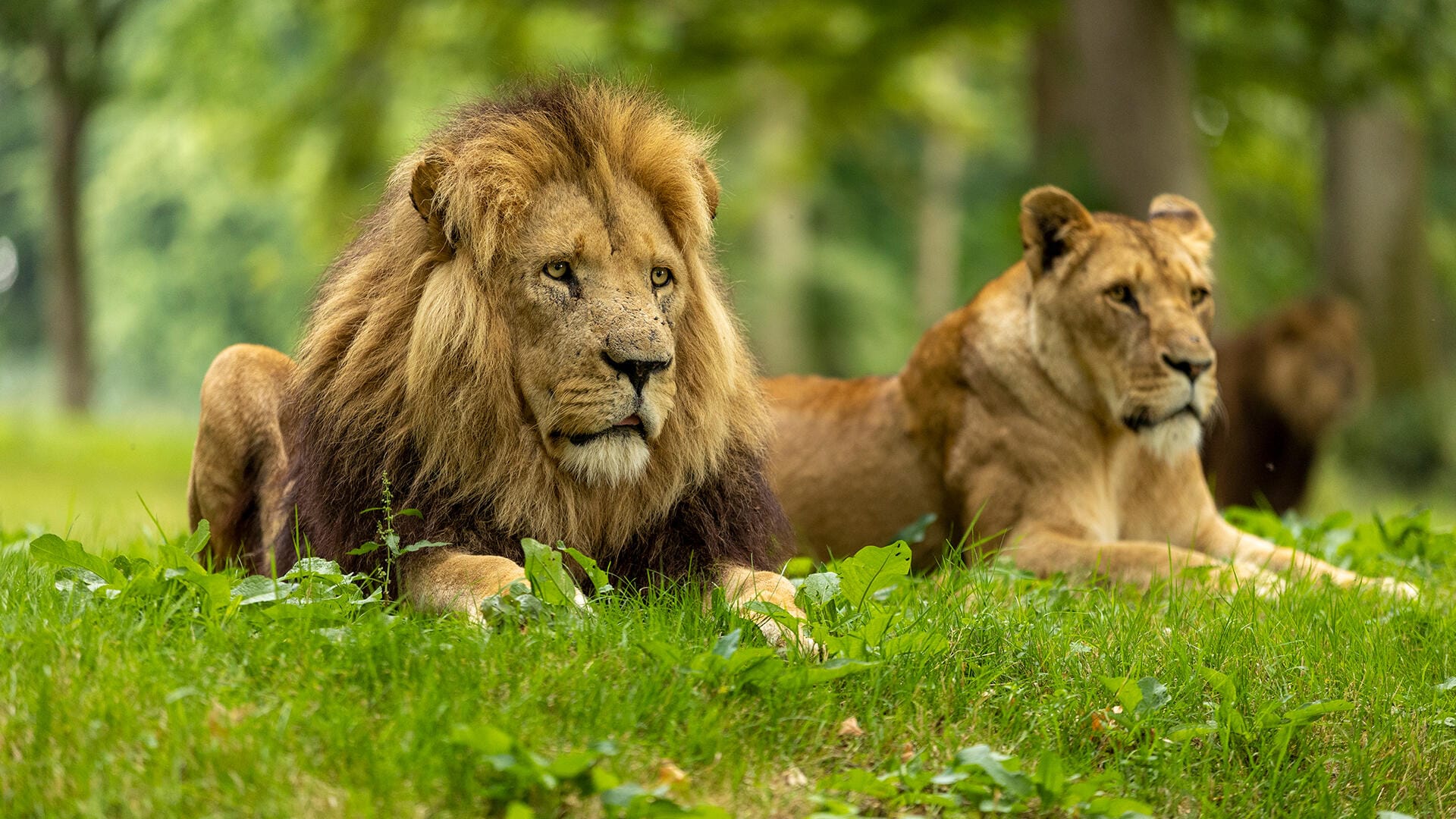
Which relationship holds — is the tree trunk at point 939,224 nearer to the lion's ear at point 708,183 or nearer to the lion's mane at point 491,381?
the lion's ear at point 708,183

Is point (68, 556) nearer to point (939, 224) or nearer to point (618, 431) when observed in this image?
point (618, 431)

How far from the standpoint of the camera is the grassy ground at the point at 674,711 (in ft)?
9.21

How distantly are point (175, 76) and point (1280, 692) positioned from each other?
17.6 m

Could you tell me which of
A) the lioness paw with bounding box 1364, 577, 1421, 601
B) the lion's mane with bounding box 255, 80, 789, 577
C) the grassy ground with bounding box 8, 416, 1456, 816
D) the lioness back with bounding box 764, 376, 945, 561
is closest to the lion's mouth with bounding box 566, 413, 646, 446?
the lion's mane with bounding box 255, 80, 789, 577

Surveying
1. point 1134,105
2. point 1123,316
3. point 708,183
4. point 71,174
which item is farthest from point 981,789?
point 71,174

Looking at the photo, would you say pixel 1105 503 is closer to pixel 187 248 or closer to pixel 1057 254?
pixel 1057 254

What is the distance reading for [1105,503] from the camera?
18.3 ft

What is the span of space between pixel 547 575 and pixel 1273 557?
3.02 metres

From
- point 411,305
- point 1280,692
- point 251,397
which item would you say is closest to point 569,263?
point 411,305

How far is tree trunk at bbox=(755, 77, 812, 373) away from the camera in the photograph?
2203 cm

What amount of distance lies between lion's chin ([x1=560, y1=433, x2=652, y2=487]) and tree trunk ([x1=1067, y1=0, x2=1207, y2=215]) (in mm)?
7432

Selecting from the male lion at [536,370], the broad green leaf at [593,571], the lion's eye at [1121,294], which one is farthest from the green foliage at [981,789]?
the lion's eye at [1121,294]

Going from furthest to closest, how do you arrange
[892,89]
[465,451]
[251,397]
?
[892,89], [251,397], [465,451]

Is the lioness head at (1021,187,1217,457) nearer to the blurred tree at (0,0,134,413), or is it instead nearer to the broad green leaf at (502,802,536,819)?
the broad green leaf at (502,802,536,819)
